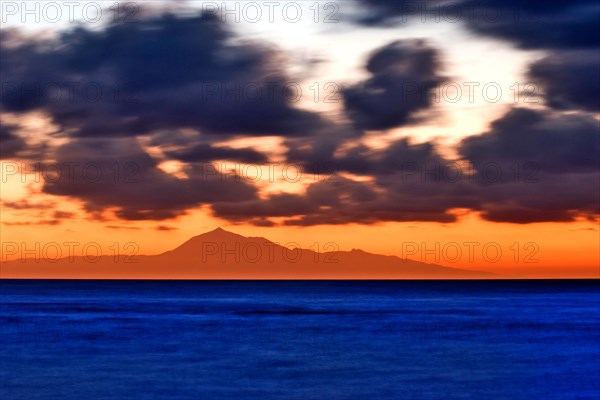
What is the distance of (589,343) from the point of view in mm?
39781

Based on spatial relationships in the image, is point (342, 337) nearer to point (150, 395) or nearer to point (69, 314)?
point (150, 395)

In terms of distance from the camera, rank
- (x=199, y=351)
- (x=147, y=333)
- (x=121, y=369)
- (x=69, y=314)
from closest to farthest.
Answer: (x=121, y=369) < (x=199, y=351) < (x=147, y=333) < (x=69, y=314)

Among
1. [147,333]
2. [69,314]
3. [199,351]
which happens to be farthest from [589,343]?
[69,314]

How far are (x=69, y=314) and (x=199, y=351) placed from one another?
29.3 metres

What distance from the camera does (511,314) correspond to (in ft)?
204

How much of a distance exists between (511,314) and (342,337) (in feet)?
85.0

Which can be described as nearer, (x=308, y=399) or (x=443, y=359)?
(x=308, y=399)

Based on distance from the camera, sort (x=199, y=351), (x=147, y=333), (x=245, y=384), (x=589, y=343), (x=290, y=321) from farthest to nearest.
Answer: (x=290, y=321) → (x=147, y=333) → (x=589, y=343) → (x=199, y=351) → (x=245, y=384)

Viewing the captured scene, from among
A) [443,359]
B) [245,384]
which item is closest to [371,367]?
[443,359]

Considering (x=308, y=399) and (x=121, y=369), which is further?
(x=121, y=369)

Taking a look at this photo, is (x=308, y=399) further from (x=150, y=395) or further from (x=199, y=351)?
(x=199, y=351)

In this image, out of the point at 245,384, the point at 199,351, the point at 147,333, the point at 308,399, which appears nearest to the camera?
the point at 308,399

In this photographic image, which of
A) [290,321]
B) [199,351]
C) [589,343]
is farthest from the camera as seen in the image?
[290,321]

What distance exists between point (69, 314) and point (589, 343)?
3930cm
